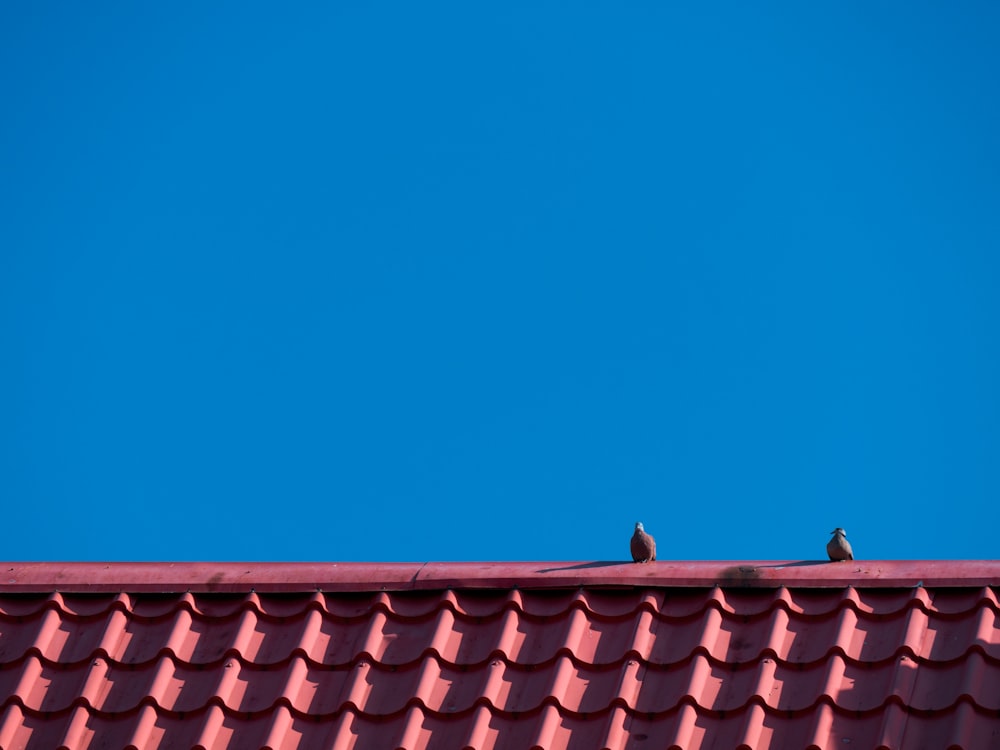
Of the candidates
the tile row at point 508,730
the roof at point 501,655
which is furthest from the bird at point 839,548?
the tile row at point 508,730

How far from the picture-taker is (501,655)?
595cm

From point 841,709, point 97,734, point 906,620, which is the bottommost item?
point 97,734

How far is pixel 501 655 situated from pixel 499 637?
111 millimetres

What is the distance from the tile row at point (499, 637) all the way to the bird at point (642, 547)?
57 centimetres

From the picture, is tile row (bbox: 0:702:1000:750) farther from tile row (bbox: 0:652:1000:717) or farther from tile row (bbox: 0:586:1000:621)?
tile row (bbox: 0:586:1000:621)

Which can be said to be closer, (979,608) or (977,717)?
(977,717)

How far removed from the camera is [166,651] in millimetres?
6125

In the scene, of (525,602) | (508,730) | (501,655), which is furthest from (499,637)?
(508,730)

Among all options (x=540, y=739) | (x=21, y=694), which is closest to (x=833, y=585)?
(x=540, y=739)

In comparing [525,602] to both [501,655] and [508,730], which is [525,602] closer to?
[501,655]

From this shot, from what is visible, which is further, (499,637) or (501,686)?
(499,637)

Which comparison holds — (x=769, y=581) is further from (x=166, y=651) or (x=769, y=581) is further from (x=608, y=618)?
(x=166, y=651)

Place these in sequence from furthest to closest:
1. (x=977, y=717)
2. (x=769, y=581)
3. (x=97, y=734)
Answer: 1. (x=769, y=581)
2. (x=97, y=734)
3. (x=977, y=717)

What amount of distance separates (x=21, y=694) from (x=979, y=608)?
3688 mm
